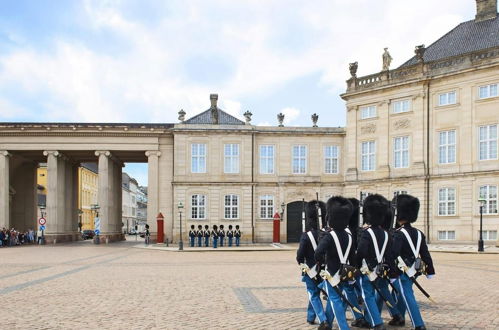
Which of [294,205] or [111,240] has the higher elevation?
[294,205]

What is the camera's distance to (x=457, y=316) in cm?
1095

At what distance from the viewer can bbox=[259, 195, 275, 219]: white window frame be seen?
46406 millimetres

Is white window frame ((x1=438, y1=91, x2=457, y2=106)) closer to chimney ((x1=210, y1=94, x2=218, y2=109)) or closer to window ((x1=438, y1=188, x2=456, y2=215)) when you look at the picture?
window ((x1=438, y1=188, x2=456, y2=215))

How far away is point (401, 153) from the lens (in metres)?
41.3

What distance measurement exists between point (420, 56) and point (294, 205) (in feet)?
47.9

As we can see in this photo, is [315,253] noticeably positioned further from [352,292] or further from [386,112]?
[386,112]

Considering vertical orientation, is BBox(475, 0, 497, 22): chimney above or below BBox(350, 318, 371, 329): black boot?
above

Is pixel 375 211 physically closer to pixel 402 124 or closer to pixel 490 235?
pixel 490 235

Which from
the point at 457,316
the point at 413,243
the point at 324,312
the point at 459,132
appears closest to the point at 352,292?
the point at 324,312

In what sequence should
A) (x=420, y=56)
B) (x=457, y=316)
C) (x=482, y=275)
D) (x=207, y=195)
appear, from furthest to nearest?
(x=207, y=195) → (x=420, y=56) → (x=482, y=275) → (x=457, y=316)

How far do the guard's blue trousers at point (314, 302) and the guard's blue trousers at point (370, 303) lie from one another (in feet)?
2.39

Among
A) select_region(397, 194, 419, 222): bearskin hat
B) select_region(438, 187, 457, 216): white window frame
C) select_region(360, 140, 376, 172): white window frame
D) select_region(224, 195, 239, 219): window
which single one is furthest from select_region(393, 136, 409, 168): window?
select_region(397, 194, 419, 222): bearskin hat

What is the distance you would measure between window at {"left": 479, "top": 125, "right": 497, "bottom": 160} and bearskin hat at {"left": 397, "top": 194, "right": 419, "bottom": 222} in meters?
28.9

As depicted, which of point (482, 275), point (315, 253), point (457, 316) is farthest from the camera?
point (482, 275)
